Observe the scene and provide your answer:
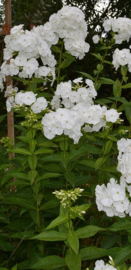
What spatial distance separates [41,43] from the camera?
9.07ft

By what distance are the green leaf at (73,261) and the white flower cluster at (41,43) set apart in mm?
1331

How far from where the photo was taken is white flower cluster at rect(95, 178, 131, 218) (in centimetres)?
182

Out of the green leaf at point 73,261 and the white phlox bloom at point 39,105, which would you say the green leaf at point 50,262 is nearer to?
the green leaf at point 73,261

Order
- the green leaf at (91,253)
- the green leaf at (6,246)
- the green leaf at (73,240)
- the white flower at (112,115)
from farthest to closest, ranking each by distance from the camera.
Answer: the green leaf at (6,246)
the white flower at (112,115)
the green leaf at (91,253)
the green leaf at (73,240)

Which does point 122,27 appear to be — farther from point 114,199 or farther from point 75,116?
point 114,199

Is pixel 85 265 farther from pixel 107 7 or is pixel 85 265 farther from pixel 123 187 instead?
pixel 107 7

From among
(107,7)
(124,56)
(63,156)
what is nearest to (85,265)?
(63,156)

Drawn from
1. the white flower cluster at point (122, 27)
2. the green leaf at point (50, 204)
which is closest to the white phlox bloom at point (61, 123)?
the green leaf at point (50, 204)

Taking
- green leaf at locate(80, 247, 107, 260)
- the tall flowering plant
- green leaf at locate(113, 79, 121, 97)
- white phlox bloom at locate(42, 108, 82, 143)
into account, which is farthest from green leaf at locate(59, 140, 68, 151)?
green leaf at locate(113, 79, 121, 97)

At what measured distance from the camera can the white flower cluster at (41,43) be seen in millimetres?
2678

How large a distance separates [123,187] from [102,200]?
119mm

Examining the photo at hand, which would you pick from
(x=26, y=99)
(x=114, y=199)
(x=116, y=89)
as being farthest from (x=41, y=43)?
(x=114, y=199)

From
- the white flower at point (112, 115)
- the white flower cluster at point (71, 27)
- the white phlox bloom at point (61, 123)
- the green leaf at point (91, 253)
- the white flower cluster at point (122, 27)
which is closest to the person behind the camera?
the green leaf at point (91, 253)

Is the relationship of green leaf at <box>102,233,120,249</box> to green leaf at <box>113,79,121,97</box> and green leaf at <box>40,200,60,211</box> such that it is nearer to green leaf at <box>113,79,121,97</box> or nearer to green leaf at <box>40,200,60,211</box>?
green leaf at <box>40,200,60,211</box>
